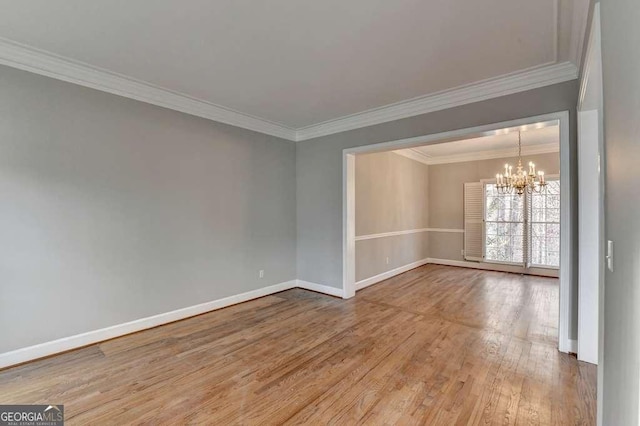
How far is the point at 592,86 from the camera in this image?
211 cm

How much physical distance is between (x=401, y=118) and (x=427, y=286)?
10.0ft

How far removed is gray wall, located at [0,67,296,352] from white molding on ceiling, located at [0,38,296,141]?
3.3 inches

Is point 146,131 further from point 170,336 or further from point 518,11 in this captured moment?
point 518,11

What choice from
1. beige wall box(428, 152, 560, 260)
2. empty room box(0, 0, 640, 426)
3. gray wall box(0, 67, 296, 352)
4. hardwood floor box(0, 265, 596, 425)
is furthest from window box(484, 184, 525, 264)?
gray wall box(0, 67, 296, 352)

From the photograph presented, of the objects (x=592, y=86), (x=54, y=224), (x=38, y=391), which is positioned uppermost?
(x=592, y=86)

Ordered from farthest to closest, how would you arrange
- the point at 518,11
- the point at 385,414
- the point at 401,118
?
1. the point at 401,118
2. the point at 518,11
3. the point at 385,414

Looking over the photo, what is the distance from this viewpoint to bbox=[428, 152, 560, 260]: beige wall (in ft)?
23.2

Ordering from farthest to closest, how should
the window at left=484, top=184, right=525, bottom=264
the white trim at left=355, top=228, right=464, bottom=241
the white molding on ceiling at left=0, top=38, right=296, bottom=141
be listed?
the window at left=484, top=184, right=525, bottom=264 < the white trim at left=355, top=228, right=464, bottom=241 < the white molding on ceiling at left=0, top=38, right=296, bottom=141

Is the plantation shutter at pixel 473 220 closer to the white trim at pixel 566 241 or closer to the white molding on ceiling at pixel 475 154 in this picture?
the white molding on ceiling at pixel 475 154

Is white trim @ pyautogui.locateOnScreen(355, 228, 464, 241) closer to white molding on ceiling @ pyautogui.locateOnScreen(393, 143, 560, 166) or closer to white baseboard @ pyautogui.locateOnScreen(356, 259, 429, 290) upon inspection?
white baseboard @ pyautogui.locateOnScreen(356, 259, 429, 290)

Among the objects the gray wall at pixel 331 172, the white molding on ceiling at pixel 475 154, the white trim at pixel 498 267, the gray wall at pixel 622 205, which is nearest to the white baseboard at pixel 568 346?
the gray wall at pixel 622 205

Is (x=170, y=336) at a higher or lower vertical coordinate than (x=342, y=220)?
lower

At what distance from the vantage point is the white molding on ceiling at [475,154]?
621 cm

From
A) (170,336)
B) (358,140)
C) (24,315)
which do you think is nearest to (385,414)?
(170,336)
